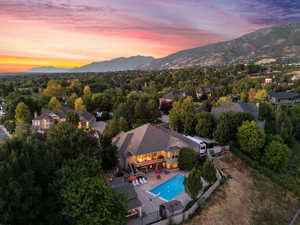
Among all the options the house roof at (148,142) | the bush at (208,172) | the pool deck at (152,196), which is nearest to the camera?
the pool deck at (152,196)

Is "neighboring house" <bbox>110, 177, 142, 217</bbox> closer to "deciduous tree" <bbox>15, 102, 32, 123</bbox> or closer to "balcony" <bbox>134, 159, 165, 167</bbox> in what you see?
"balcony" <bbox>134, 159, 165, 167</bbox>

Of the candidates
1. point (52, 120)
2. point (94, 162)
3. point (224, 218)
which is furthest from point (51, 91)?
point (224, 218)

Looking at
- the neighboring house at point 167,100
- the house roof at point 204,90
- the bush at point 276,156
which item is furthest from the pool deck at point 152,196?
the house roof at point 204,90

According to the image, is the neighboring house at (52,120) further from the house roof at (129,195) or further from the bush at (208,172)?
the bush at (208,172)

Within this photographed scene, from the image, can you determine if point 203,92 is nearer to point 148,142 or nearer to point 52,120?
point 52,120

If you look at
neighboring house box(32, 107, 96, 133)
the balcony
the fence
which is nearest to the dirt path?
A: the fence

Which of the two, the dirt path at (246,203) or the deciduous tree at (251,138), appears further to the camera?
the deciduous tree at (251,138)
